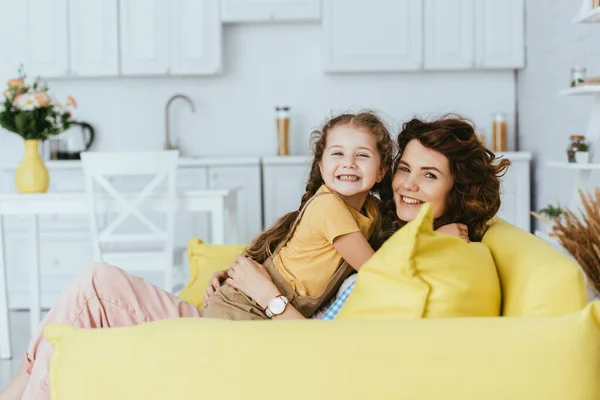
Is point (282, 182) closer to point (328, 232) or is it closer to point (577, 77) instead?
point (577, 77)

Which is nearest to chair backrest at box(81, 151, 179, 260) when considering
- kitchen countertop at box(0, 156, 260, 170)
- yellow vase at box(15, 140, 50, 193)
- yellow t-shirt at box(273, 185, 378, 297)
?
yellow vase at box(15, 140, 50, 193)

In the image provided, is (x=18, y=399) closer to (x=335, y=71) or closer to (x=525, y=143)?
(x=335, y=71)

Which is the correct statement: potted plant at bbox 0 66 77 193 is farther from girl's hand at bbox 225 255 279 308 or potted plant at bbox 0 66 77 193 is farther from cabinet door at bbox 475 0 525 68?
cabinet door at bbox 475 0 525 68

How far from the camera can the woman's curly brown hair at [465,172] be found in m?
1.73

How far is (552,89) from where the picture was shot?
432 centimetres

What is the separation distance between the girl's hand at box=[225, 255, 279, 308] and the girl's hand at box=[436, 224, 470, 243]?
0.40 meters

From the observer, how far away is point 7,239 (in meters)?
4.82

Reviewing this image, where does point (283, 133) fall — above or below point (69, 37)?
below

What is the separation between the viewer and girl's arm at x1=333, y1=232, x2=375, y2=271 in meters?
1.72

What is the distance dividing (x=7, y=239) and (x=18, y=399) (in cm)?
322

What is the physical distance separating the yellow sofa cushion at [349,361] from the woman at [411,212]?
53 centimetres

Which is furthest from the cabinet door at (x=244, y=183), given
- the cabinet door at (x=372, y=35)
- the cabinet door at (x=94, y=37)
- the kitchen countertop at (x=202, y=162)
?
the cabinet door at (x=94, y=37)

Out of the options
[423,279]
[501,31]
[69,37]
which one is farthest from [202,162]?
[423,279]

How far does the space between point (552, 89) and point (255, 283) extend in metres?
3.03
